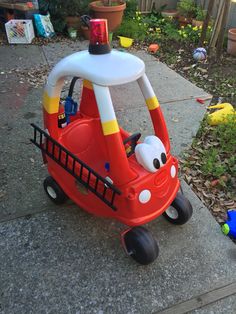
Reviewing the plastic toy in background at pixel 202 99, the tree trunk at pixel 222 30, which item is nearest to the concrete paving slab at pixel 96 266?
the plastic toy in background at pixel 202 99

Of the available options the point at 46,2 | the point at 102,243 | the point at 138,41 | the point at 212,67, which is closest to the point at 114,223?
the point at 102,243

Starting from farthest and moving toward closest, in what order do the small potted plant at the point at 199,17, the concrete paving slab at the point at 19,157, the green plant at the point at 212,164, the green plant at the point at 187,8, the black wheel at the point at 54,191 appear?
the green plant at the point at 187,8 → the small potted plant at the point at 199,17 → the green plant at the point at 212,164 → the concrete paving slab at the point at 19,157 → the black wheel at the point at 54,191

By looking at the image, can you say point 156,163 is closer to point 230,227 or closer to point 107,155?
point 107,155

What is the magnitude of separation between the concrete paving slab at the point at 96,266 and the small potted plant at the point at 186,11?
503cm

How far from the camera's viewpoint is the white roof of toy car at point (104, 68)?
148 cm

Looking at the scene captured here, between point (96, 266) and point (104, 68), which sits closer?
point (104, 68)

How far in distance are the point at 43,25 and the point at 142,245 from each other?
4489mm

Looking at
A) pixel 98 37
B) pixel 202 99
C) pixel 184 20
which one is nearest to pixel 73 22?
pixel 184 20

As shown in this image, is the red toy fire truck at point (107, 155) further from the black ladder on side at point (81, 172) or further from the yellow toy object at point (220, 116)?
the yellow toy object at point (220, 116)

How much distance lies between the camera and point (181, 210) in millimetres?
1996

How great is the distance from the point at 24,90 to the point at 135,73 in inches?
98.1

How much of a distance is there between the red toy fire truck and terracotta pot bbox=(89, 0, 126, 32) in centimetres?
384

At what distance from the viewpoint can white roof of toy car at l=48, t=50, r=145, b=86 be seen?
1484 mm

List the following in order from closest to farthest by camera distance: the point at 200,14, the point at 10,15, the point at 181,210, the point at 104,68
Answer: the point at 104,68, the point at 181,210, the point at 10,15, the point at 200,14
